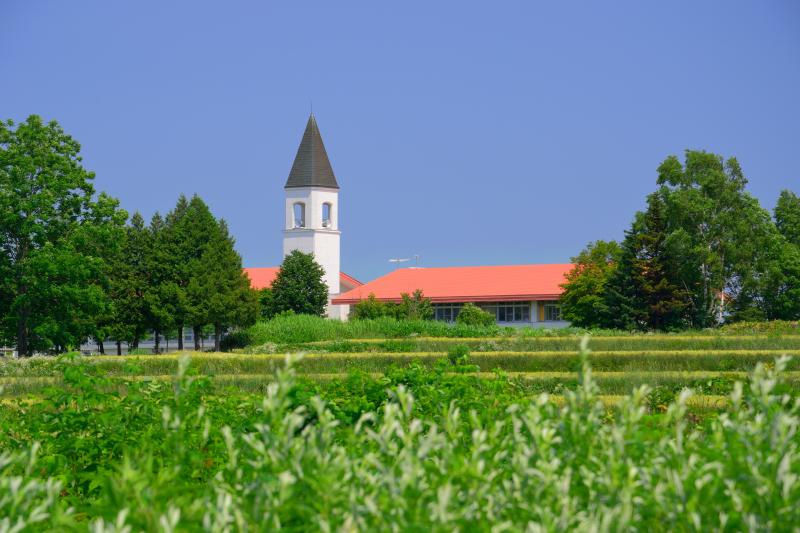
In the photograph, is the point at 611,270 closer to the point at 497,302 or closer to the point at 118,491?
the point at 497,302

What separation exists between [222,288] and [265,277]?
34365 mm

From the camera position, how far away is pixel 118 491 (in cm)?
379

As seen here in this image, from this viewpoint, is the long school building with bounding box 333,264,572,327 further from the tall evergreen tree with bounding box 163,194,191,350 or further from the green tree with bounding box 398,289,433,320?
the tall evergreen tree with bounding box 163,194,191,350

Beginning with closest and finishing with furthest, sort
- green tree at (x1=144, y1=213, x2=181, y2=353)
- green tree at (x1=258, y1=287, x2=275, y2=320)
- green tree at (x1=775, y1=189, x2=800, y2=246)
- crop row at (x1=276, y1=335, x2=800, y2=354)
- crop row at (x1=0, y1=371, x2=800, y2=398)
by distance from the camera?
crop row at (x1=0, y1=371, x2=800, y2=398) < crop row at (x1=276, y1=335, x2=800, y2=354) < green tree at (x1=144, y1=213, x2=181, y2=353) < green tree at (x1=775, y1=189, x2=800, y2=246) < green tree at (x1=258, y1=287, x2=275, y2=320)

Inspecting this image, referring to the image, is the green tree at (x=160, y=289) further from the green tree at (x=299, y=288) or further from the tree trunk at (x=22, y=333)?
the green tree at (x=299, y=288)

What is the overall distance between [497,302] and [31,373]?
44317 millimetres

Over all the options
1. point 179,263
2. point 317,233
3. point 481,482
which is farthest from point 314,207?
point 481,482

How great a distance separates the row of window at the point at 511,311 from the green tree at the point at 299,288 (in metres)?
8.05

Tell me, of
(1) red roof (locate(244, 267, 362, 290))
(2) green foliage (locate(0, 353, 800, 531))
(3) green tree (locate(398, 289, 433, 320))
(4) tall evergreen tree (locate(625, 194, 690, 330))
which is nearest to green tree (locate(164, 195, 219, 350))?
(3) green tree (locate(398, 289, 433, 320))

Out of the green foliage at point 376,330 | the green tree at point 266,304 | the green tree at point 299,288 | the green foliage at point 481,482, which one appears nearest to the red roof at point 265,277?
the green tree at point 266,304

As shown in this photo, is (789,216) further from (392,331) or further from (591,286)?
(392,331)

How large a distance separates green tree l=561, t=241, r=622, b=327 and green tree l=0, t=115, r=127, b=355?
77.1 ft

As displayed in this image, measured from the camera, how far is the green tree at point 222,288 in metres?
50.1

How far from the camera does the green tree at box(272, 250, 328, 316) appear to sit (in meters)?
61.1
